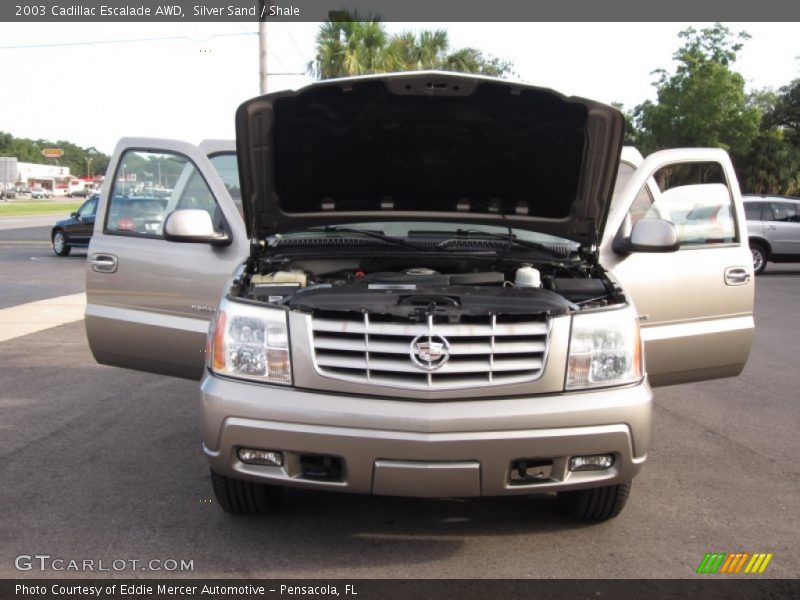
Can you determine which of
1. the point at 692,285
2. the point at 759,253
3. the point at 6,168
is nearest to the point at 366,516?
the point at 692,285

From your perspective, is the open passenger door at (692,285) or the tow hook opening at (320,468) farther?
the open passenger door at (692,285)

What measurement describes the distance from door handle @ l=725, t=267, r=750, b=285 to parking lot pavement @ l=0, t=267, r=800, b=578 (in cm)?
110

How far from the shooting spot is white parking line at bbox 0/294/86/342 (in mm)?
10266

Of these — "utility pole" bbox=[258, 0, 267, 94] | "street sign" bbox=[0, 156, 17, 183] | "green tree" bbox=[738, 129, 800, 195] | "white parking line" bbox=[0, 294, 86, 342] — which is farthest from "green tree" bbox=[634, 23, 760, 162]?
"street sign" bbox=[0, 156, 17, 183]

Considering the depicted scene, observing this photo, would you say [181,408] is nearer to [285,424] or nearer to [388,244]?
[388,244]

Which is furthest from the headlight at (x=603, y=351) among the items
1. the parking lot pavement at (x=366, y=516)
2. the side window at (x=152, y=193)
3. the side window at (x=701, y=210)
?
the side window at (x=152, y=193)

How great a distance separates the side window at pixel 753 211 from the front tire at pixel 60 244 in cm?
1688

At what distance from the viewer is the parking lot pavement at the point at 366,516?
3686 millimetres

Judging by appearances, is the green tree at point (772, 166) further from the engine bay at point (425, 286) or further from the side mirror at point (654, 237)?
the engine bay at point (425, 286)

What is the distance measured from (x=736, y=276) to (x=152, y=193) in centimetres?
388

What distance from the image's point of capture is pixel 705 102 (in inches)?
1339

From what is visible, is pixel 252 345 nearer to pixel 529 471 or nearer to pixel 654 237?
pixel 529 471

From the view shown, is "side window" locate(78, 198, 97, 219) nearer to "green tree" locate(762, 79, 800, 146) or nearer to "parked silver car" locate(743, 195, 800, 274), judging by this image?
"parked silver car" locate(743, 195, 800, 274)

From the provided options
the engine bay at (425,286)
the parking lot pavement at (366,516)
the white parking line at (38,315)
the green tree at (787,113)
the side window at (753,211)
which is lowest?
the white parking line at (38,315)
